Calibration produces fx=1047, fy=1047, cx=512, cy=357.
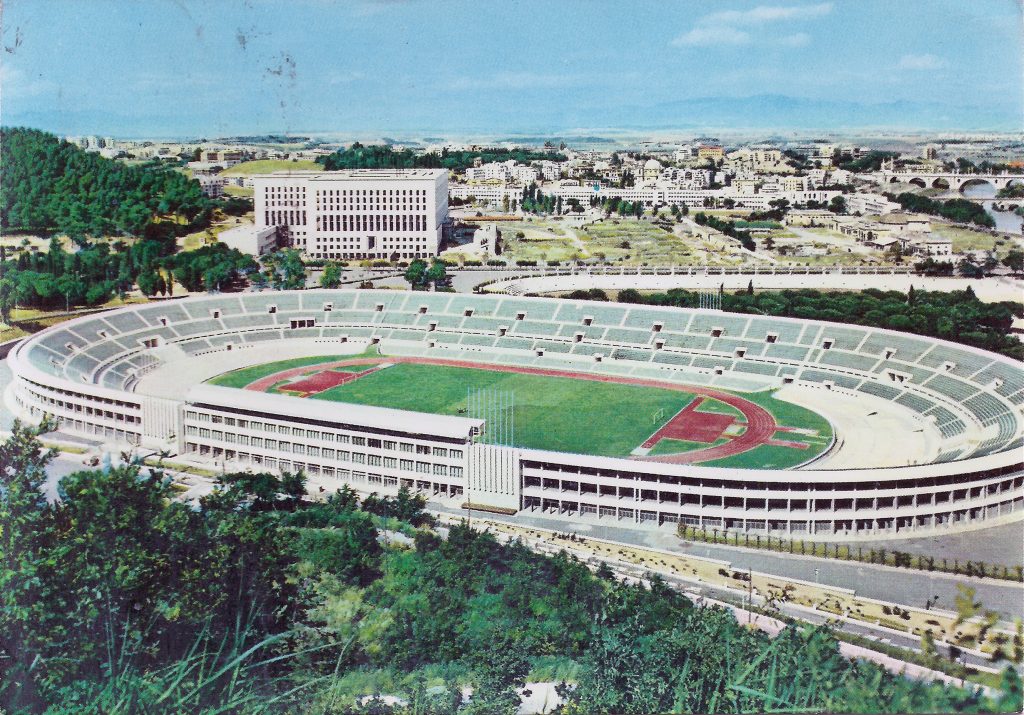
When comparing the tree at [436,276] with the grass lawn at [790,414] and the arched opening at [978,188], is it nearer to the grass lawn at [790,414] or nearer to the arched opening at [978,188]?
the grass lawn at [790,414]

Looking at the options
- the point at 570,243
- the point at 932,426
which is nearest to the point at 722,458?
the point at 932,426

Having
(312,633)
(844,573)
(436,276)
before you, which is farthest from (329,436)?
(436,276)

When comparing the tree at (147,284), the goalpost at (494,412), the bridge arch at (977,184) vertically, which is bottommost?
the goalpost at (494,412)

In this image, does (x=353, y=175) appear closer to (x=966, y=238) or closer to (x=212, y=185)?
(x=212, y=185)

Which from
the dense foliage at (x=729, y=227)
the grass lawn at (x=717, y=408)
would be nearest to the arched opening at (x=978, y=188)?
the dense foliage at (x=729, y=227)

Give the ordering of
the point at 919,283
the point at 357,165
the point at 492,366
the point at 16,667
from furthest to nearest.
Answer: the point at 357,165 → the point at 919,283 → the point at 492,366 → the point at 16,667

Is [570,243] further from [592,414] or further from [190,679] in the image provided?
[190,679]

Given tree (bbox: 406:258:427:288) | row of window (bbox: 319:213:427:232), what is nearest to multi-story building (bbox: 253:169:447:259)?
row of window (bbox: 319:213:427:232)

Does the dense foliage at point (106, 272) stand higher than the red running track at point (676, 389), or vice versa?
the dense foliage at point (106, 272)
